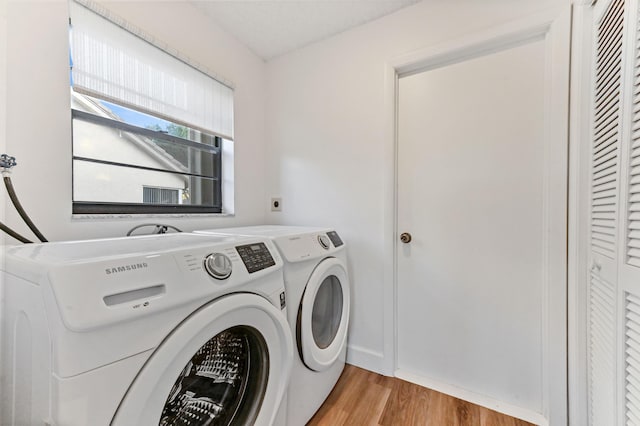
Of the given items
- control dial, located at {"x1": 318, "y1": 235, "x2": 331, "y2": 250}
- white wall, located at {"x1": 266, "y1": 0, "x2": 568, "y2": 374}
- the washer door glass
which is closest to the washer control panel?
control dial, located at {"x1": 318, "y1": 235, "x2": 331, "y2": 250}

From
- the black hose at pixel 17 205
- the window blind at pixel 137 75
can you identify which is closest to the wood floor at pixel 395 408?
the black hose at pixel 17 205

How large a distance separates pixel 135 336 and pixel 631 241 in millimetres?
1356

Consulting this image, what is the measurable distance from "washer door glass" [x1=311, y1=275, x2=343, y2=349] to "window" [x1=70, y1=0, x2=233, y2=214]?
945 millimetres

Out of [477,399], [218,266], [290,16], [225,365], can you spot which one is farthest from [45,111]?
[477,399]

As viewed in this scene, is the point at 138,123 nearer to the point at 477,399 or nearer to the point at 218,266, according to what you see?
the point at 218,266

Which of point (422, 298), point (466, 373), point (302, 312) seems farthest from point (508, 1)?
point (466, 373)

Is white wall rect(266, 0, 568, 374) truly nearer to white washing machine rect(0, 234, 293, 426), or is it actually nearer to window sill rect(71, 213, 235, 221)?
window sill rect(71, 213, 235, 221)

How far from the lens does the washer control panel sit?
815 mm

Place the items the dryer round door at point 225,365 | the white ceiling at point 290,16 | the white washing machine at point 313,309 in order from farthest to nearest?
the white ceiling at point 290,16 → the white washing machine at point 313,309 → the dryer round door at point 225,365

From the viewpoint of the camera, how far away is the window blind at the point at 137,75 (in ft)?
3.51

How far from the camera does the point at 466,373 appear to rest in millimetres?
1394

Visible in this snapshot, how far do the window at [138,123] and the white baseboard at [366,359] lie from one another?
132 cm

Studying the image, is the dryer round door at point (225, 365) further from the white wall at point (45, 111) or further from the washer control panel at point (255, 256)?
the white wall at point (45, 111)

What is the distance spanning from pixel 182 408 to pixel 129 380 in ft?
1.04
